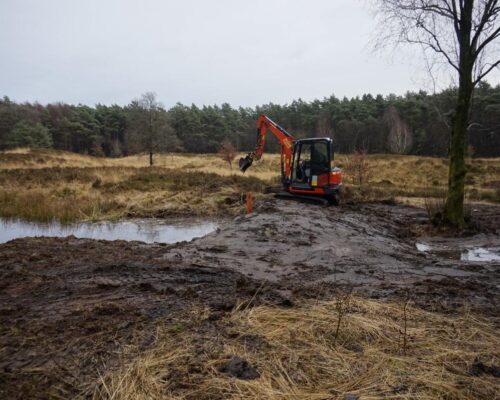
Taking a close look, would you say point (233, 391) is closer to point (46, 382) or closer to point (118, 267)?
point (46, 382)

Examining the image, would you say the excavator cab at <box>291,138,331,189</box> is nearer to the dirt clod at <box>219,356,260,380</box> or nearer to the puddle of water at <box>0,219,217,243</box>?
the puddle of water at <box>0,219,217,243</box>

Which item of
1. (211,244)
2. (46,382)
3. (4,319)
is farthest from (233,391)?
(211,244)

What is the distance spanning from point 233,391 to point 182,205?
15.1m

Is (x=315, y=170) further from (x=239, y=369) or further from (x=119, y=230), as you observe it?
(x=239, y=369)

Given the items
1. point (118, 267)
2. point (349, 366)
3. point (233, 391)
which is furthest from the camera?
point (118, 267)

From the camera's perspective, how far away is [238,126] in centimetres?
7356

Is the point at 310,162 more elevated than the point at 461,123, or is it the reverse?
the point at 461,123

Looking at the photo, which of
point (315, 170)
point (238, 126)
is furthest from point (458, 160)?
point (238, 126)

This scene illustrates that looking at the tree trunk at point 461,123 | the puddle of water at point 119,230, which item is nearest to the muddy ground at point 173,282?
the tree trunk at point 461,123

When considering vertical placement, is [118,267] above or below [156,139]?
below

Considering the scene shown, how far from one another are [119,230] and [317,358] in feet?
37.2

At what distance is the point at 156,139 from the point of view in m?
42.2

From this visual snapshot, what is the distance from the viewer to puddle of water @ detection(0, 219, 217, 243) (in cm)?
1209

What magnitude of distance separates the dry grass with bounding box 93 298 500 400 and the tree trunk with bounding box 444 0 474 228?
8.30 m
